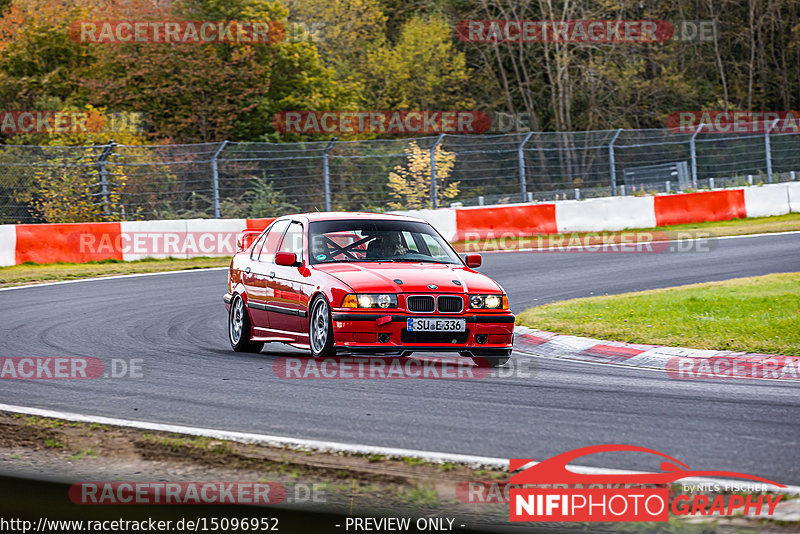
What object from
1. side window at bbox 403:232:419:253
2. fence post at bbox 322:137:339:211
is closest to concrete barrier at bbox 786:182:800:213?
Result: fence post at bbox 322:137:339:211

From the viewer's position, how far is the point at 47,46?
40.5 meters

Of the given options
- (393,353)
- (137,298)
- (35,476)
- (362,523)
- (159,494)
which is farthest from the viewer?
(137,298)

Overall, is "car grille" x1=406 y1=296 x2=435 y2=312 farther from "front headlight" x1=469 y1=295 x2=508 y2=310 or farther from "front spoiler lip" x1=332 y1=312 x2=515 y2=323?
"front headlight" x1=469 y1=295 x2=508 y2=310

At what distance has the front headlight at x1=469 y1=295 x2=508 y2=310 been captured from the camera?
8875 millimetres

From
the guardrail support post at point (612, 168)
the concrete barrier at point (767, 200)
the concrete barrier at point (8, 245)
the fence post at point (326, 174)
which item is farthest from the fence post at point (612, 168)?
the concrete barrier at point (8, 245)

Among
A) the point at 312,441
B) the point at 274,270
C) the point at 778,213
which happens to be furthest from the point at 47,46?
the point at 312,441

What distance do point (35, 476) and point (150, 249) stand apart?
694 inches

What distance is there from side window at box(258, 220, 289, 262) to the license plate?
2316 mm

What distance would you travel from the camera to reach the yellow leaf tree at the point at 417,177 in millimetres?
25656

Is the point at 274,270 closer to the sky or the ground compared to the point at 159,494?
closer to the sky

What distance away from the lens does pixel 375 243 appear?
10000 mm

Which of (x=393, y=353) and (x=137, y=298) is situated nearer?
(x=393, y=353)

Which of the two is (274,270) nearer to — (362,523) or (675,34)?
(362,523)

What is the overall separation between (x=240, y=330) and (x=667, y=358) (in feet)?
13.6
